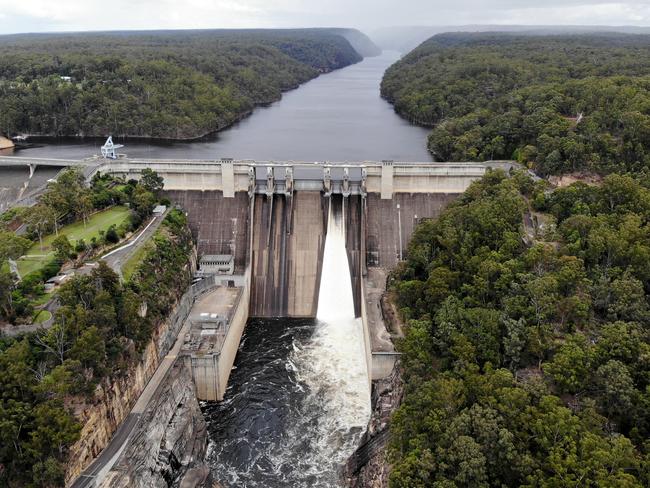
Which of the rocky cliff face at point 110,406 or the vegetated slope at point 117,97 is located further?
the vegetated slope at point 117,97

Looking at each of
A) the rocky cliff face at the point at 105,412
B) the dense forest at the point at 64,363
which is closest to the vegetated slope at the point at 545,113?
the dense forest at the point at 64,363

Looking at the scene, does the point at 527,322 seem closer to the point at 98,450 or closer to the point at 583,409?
the point at 583,409

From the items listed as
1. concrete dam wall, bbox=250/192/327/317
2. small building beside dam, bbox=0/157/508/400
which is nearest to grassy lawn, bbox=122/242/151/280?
small building beside dam, bbox=0/157/508/400

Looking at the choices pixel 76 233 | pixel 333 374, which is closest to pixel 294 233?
pixel 333 374

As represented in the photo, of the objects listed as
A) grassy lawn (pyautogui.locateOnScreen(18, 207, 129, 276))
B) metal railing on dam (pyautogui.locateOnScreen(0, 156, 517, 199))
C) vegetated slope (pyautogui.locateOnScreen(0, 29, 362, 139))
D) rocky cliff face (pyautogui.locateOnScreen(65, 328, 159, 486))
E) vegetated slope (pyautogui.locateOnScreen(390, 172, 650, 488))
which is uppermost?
vegetated slope (pyautogui.locateOnScreen(0, 29, 362, 139))

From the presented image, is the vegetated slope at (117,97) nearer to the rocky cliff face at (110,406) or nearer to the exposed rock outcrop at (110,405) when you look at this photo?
the exposed rock outcrop at (110,405)

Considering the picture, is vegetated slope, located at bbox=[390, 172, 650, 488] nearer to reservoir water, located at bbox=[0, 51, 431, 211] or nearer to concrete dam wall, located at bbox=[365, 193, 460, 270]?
concrete dam wall, located at bbox=[365, 193, 460, 270]
